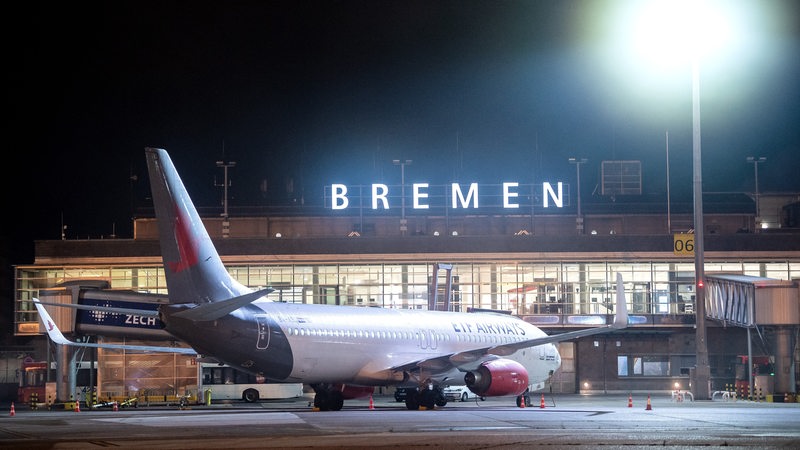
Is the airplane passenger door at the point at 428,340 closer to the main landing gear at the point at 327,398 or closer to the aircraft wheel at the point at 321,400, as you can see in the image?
the main landing gear at the point at 327,398

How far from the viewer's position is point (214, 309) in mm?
30109

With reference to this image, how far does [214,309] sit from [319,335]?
21.5ft

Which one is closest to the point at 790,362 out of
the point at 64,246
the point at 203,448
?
the point at 203,448

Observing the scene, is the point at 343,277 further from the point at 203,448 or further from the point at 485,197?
the point at 203,448

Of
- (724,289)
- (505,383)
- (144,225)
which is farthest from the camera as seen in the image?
(144,225)

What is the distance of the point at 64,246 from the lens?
208 ft

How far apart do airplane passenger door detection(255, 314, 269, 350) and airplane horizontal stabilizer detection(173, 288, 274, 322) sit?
2613 mm

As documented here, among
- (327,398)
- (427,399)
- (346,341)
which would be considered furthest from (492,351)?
(327,398)

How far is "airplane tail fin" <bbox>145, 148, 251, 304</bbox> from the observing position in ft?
96.6

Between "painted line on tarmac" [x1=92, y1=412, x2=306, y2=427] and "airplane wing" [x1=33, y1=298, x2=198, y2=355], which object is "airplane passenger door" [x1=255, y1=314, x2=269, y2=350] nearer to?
"painted line on tarmac" [x1=92, y1=412, x2=306, y2=427]

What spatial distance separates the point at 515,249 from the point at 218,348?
34.5m

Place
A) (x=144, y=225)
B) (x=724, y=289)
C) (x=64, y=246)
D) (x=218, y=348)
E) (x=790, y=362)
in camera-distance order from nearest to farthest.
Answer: (x=218, y=348), (x=790, y=362), (x=724, y=289), (x=64, y=246), (x=144, y=225)

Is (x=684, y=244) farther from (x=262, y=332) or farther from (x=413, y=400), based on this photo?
(x=262, y=332)

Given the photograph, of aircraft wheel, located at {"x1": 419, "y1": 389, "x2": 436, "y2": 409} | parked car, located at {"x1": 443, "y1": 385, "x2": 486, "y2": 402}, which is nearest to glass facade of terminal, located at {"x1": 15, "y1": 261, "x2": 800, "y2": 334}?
parked car, located at {"x1": 443, "y1": 385, "x2": 486, "y2": 402}
